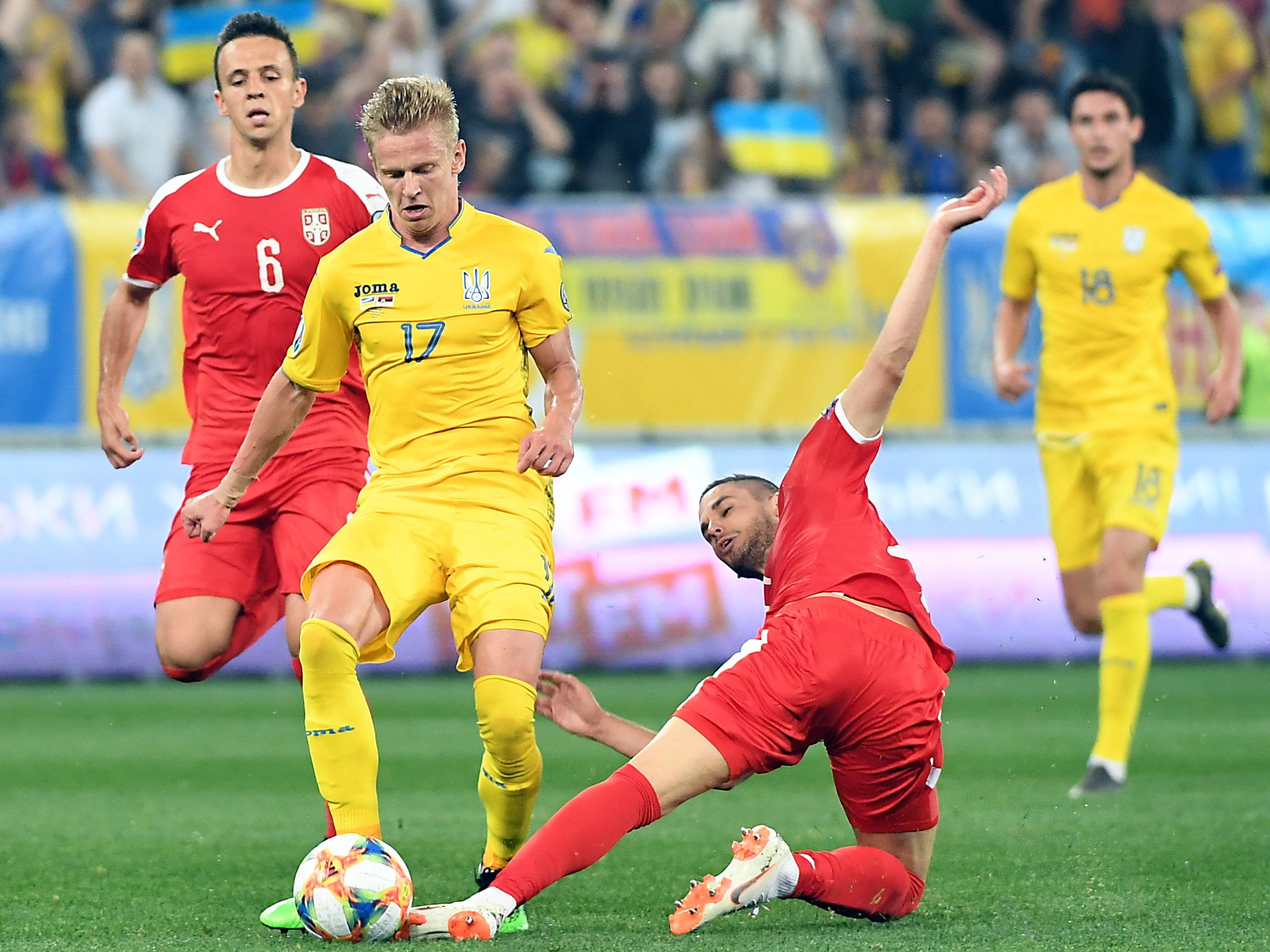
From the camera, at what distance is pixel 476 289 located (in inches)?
206

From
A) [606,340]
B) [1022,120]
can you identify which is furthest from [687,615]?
[1022,120]

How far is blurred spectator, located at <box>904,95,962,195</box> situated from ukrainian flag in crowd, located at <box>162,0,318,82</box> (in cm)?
437

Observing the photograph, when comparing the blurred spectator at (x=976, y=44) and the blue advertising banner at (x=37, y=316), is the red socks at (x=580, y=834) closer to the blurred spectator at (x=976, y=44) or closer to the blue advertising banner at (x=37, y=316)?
the blue advertising banner at (x=37, y=316)

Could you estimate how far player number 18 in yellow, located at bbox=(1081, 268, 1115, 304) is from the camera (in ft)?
26.6

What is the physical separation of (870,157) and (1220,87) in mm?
2853

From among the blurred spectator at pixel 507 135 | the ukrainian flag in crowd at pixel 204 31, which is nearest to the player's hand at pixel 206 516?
the blurred spectator at pixel 507 135

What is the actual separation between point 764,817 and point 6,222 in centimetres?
688

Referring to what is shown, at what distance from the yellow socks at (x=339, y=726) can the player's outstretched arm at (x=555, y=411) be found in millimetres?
657

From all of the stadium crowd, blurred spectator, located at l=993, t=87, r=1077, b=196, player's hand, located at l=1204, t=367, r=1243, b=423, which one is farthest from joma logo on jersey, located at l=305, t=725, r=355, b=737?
blurred spectator, located at l=993, t=87, r=1077, b=196

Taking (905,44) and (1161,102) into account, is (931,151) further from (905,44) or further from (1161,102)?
(1161,102)

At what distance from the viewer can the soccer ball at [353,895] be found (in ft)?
15.0

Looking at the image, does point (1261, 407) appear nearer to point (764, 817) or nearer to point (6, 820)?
point (764, 817)

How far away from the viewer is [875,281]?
1225 cm

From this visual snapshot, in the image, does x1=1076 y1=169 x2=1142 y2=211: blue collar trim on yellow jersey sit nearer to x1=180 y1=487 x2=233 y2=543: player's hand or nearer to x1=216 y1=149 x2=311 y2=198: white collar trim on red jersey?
x1=216 y1=149 x2=311 y2=198: white collar trim on red jersey
